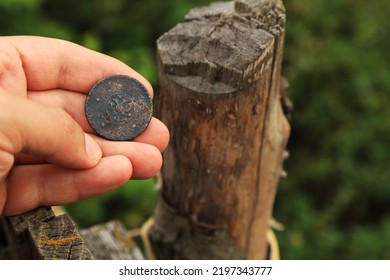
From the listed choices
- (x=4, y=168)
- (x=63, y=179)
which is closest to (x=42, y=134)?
(x=4, y=168)

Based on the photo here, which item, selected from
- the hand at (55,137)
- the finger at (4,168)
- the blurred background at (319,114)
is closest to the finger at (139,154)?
the hand at (55,137)

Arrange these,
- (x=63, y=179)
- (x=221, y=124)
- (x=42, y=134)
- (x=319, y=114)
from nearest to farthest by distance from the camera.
A: (x=42, y=134) < (x=63, y=179) < (x=221, y=124) < (x=319, y=114)

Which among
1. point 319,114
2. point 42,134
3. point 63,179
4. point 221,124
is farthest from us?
point 319,114

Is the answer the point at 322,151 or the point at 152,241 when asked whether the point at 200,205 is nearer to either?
the point at 152,241

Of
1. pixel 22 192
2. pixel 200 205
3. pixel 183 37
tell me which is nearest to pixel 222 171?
pixel 200 205

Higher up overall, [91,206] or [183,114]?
[183,114]

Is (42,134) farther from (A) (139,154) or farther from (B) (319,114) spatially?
(B) (319,114)
